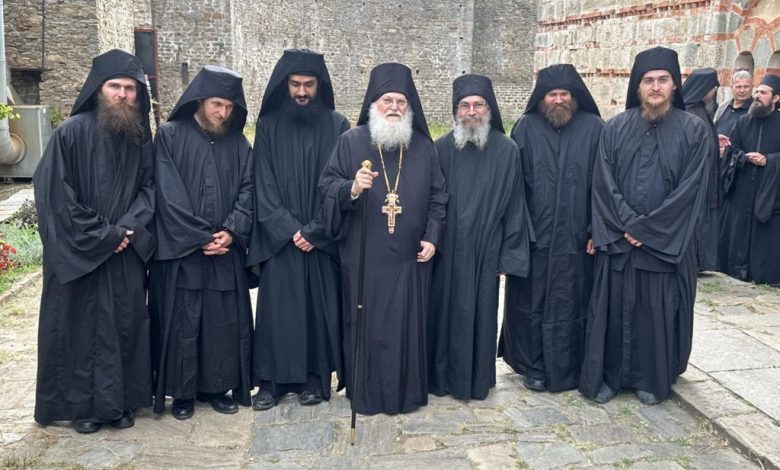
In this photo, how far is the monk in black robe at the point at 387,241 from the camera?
14.2ft

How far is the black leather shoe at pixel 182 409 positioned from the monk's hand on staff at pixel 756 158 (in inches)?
222

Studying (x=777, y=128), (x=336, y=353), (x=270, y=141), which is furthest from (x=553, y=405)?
(x=777, y=128)

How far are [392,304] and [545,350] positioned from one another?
44.8 inches

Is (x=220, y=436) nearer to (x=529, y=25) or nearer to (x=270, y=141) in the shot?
(x=270, y=141)

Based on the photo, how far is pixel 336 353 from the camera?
15.1 ft

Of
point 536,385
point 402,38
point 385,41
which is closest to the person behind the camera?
point 536,385

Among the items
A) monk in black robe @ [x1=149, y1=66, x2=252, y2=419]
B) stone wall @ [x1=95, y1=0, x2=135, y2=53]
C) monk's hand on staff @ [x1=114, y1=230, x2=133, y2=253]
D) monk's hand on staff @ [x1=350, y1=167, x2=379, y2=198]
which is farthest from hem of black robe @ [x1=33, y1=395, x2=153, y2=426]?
stone wall @ [x1=95, y1=0, x2=135, y2=53]

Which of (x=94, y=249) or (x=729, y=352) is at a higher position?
(x=94, y=249)

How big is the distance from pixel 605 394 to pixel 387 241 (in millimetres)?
1703

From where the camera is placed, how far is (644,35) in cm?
897

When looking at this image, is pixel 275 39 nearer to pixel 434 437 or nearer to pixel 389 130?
→ pixel 389 130

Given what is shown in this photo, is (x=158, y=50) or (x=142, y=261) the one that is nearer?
(x=142, y=261)

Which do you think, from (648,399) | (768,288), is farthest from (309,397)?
(768,288)

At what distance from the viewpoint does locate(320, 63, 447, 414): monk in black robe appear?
4340 millimetres
